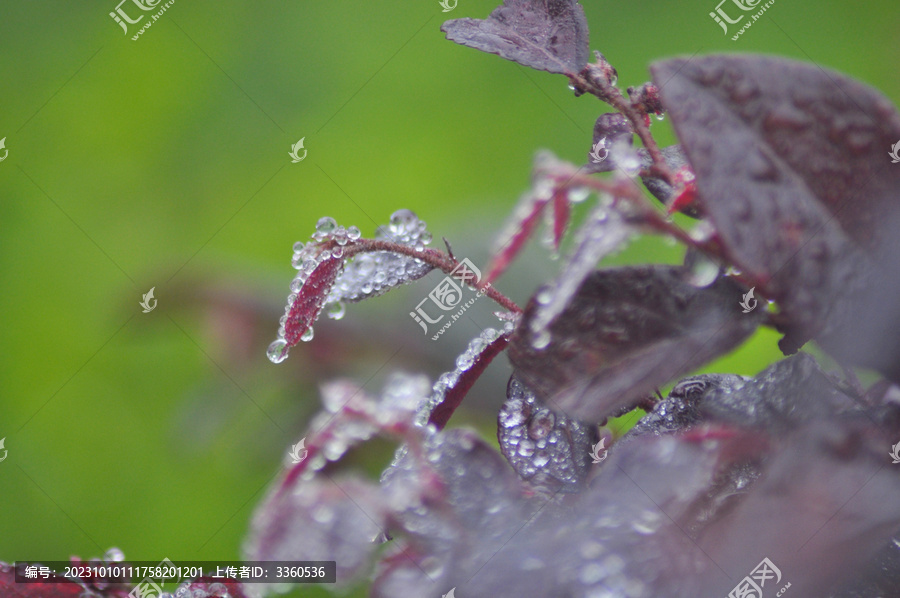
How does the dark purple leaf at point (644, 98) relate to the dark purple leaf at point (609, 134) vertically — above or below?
above

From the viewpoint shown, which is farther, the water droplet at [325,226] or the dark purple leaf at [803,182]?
the water droplet at [325,226]

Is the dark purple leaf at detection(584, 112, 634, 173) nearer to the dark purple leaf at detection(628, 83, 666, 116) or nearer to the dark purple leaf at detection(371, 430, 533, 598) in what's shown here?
the dark purple leaf at detection(628, 83, 666, 116)

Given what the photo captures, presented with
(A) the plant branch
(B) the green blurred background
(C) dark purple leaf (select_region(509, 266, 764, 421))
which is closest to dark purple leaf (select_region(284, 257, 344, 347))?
(A) the plant branch

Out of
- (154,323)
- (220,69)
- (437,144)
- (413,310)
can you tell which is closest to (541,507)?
(413,310)

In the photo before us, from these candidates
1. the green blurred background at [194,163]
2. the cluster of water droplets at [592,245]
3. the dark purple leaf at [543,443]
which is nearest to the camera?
the cluster of water droplets at [592,245]

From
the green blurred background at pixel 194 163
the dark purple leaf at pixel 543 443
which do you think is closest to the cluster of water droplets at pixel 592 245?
the dark purple leaf at pixel 543 443

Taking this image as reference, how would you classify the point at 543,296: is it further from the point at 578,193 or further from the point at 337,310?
the point at 337,310

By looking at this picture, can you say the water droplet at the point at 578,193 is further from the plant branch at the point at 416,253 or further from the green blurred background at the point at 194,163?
the green blurred background at the point at 194,163
